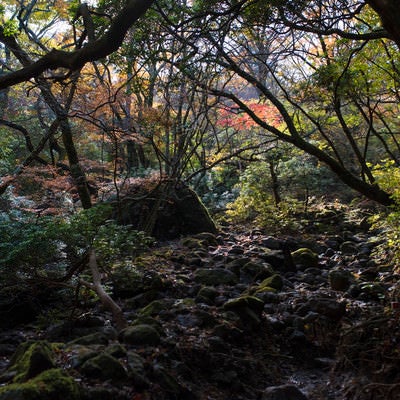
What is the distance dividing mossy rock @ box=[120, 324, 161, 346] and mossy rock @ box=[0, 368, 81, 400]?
3.70ft

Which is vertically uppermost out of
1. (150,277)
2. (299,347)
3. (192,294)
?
(150,277)

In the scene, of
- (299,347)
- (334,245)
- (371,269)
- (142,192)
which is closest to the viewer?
(299,347)

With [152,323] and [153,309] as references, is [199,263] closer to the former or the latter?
[153,309]

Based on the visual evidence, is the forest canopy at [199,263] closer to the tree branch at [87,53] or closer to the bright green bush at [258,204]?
the tree branch at [87,53]

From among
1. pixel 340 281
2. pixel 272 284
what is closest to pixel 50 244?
pixel 272 284

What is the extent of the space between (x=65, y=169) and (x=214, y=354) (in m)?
7.09

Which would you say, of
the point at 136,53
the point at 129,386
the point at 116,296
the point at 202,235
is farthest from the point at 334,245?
the point at 129,386

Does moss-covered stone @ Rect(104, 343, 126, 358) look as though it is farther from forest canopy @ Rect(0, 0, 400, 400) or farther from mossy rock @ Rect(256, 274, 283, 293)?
mossy rock @ Rect(256, 274, 283, 293)

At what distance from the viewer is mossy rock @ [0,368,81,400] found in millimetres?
2639

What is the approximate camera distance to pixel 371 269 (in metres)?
6.89

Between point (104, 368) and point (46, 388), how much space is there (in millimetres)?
610

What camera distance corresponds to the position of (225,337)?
4762 millimetres

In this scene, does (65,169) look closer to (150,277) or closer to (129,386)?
(150,277)

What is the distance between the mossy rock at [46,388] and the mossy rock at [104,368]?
0.97 ft
